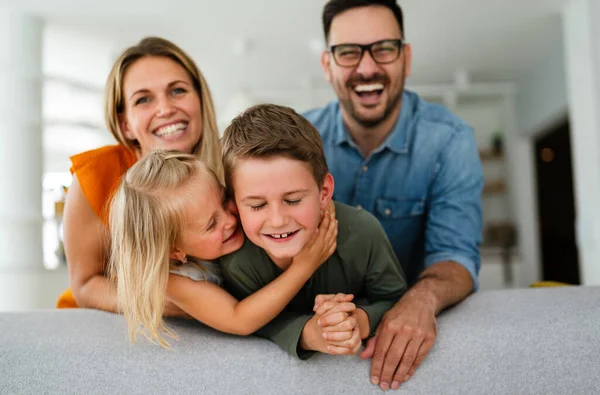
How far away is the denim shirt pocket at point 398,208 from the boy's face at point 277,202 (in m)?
0.76

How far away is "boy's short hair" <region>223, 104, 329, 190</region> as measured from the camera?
1.19 metres

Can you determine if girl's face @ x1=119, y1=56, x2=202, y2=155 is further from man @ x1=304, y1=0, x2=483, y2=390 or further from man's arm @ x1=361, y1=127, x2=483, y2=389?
man's arm @ x1=361, y1=127, x2=483, y2=389

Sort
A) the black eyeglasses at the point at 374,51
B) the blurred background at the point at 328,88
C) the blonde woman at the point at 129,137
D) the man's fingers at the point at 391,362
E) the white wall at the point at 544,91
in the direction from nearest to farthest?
the man's fingers at the point at 391,362
the blonde woman at the point at 129,137
the black eyeglasses at the point at 374,51
the blurred background at the point at 328,88
the white wall at the point at 544,91

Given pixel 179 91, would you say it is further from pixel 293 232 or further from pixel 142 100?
pixel 293 232

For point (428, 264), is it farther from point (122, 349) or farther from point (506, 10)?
point (506, 10)

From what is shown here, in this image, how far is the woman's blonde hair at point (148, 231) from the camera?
119cm

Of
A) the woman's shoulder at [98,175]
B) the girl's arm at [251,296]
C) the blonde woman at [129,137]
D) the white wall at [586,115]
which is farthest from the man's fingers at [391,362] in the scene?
the white wall at [586,115]

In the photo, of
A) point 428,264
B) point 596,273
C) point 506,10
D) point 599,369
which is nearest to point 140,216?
point 428,264

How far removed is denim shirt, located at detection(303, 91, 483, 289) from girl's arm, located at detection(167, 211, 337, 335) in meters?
0.61

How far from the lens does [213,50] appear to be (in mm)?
5512

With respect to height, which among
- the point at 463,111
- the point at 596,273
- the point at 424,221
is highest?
the point at 463,111

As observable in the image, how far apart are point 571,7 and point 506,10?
1.68 ft

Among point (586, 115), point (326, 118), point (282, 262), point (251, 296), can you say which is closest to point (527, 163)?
point (586, 115)

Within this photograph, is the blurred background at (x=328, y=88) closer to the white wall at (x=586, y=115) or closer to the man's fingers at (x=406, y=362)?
the white wall at (x=586, y=115)
